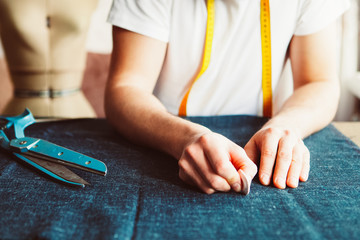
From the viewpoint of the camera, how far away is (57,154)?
0.53 metres

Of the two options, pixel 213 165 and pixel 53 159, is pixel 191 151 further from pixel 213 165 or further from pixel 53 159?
pixel 53 159

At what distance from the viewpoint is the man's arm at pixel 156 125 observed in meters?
0.47

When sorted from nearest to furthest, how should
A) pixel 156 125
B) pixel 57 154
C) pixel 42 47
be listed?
pixel 57 154 < pixel 156 125 < pixel 42 47

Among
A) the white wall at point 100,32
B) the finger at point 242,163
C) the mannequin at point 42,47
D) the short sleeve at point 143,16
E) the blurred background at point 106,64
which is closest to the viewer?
the finger at point 242,163

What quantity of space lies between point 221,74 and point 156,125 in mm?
354

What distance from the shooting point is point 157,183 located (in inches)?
19.5

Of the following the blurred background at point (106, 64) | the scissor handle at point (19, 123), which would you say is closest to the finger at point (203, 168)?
the scissor handle at point (19, 123)

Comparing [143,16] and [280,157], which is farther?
[143,16]

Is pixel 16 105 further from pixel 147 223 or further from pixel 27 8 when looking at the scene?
pixel 147 223

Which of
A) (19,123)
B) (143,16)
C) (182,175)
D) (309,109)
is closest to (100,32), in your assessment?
(143,16)

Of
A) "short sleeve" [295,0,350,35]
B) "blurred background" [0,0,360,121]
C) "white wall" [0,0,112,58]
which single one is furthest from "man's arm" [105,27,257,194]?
"white wall" [0,0,112,58]

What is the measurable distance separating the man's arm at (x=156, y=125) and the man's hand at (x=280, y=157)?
4cm

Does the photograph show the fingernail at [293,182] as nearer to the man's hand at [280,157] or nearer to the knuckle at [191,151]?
the man's hand at [280,157]

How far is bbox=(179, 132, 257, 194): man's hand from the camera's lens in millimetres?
452
